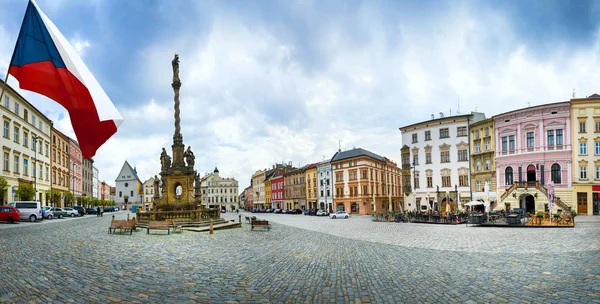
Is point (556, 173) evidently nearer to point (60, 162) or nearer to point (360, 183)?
point (360, 183)

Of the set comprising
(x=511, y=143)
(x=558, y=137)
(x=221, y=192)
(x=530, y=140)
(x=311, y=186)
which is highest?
(x=558, y=137)

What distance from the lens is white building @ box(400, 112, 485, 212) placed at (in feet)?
169

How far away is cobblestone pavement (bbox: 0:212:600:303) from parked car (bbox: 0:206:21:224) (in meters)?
19.9

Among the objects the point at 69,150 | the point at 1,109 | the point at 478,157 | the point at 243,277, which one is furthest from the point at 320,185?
the point at 243,277

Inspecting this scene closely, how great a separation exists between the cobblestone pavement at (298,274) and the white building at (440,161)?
3813 cm

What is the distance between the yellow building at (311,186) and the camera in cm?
8031

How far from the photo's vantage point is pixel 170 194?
104 ft

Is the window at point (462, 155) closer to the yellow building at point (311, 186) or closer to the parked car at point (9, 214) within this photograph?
the yellow building at point (311, 186)

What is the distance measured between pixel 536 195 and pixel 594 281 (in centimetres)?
3796

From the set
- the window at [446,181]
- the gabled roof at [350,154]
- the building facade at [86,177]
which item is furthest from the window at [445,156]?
the building facade at [86,177]

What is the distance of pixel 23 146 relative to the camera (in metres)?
44.2

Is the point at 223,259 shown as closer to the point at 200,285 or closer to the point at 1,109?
the point at 200,285

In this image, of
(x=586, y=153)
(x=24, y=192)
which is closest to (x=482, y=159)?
(x=586, y=153)

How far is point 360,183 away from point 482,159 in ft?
74.3
